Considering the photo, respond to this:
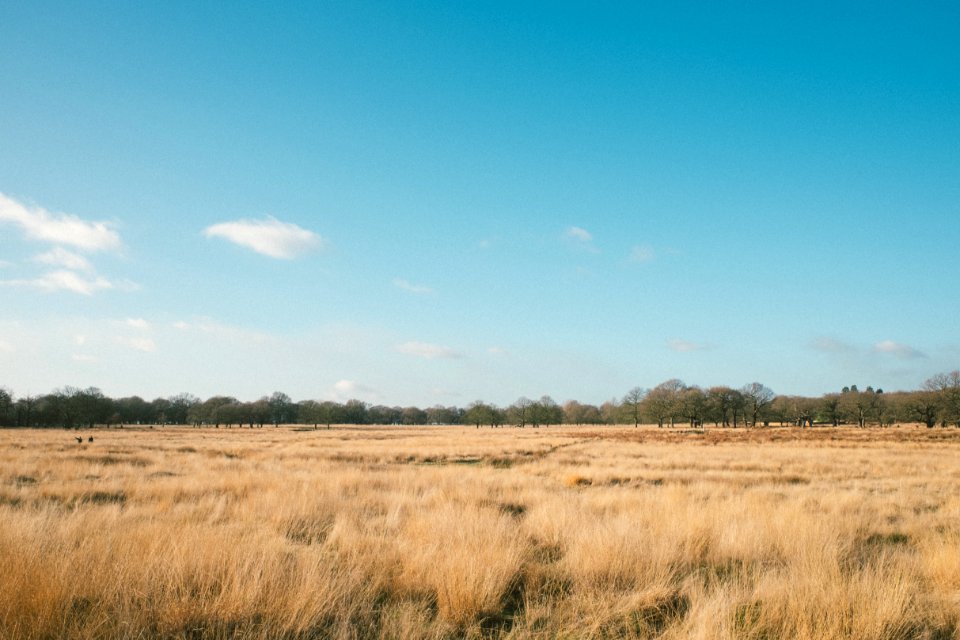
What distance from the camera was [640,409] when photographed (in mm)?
112188

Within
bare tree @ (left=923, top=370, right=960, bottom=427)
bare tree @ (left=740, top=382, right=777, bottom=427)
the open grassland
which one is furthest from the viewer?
bare tree @ (left=740, top=382, right=777, bottom=427)

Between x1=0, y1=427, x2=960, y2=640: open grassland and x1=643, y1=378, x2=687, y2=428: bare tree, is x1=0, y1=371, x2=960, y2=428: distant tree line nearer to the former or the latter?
x1=643, y1=378, x2=687, y2=428: bare tree

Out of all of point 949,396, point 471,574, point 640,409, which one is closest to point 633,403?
point 640,409

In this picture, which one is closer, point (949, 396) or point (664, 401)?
point (949, 396)

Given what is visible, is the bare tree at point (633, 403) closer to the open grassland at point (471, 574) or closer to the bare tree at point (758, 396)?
the bare tree at point (758, 396)

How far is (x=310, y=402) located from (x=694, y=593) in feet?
423

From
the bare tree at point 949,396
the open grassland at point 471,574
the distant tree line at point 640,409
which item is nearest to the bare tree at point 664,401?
the distant tree line at point 640,409

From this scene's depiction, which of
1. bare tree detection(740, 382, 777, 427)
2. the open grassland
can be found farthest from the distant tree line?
Answer: the open grassland

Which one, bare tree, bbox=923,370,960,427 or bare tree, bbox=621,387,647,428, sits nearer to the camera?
bare tree, bbox=923,370,960,427

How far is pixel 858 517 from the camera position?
953cm

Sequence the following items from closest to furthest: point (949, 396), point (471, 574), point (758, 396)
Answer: point (471, 574), point (949, 396), point (758, 396)

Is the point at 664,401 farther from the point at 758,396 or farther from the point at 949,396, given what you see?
the point at 949,396

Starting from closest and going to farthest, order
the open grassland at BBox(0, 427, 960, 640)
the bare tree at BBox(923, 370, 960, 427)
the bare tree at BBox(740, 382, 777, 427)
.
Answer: the open grassland at BBox(0, 427, 960, 640) → the bare tree at BBox(923, 370, 960, 427) → the bare tree at BBox(740, 382, 777, 427)

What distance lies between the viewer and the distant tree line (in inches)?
3420
